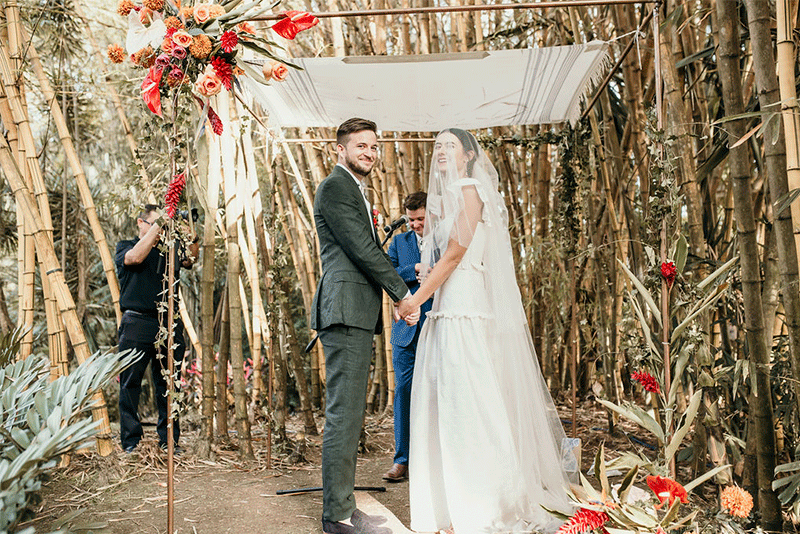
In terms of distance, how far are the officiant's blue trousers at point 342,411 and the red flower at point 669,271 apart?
1.01 m

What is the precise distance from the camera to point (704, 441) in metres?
2.79

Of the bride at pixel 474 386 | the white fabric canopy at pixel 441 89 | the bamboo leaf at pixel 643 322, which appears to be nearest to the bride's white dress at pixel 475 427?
the bride at pixel 474 386

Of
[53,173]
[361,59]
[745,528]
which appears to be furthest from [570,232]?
[53,173]

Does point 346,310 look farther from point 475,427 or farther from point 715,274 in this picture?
point 715,274

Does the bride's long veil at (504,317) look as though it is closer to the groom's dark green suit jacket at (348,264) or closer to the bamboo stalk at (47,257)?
the groom's dark green suit jacket at (348,264)

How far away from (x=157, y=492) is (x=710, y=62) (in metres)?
3.19

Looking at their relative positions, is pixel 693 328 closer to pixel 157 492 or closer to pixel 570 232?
pixel 570 232

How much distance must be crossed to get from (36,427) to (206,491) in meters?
1.61

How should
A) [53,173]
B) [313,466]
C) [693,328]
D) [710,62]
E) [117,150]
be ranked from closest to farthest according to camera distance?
1. [693,328]
2. [710,62]
3. [313,466]
4. [53,173]
5. [117,150]

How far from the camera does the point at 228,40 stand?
196 centimetres

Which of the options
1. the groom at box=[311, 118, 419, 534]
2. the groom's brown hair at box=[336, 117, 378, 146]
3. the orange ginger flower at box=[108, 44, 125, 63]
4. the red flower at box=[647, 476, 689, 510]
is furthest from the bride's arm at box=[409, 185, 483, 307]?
the orange ginger flower at box=[108, 44, 125, 63]

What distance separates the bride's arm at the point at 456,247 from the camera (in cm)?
245

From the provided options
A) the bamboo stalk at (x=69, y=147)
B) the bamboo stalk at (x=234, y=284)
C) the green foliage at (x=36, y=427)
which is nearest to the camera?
the green foliage at (x=36, y=427)

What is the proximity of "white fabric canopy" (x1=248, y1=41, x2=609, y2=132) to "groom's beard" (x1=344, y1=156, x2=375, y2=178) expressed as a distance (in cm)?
56
